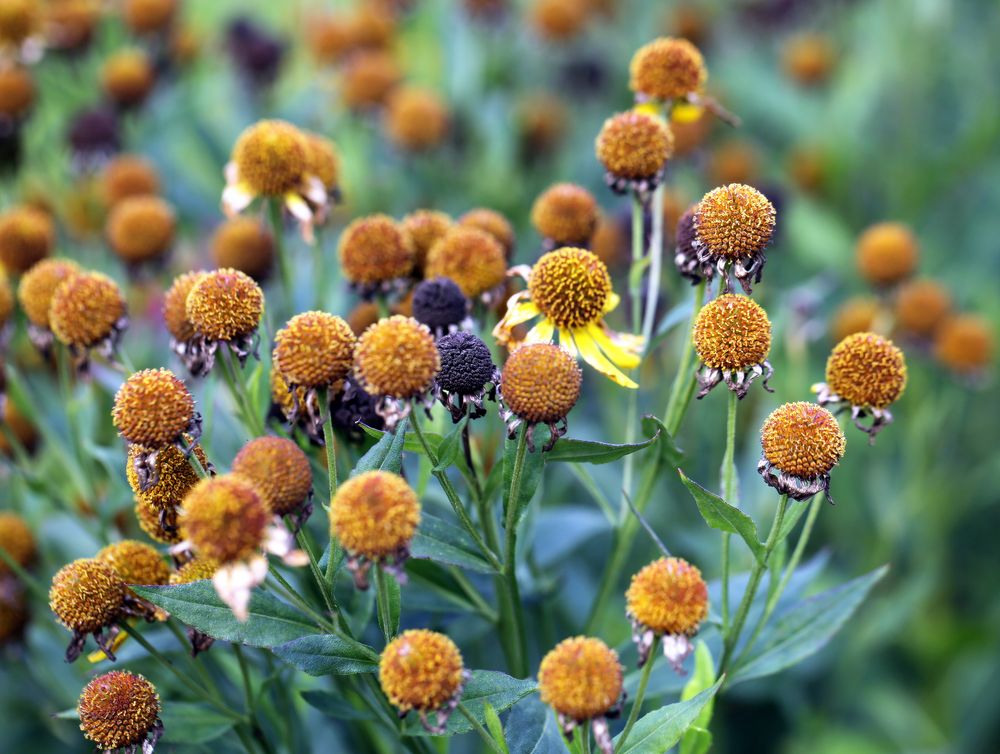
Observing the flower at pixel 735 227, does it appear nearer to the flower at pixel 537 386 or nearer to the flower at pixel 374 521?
the flower at pixel 537 386

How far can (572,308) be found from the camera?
4.08 ft

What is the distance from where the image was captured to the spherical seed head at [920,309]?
226 centimetres

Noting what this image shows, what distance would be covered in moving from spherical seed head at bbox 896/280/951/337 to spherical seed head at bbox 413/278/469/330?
1297 mm

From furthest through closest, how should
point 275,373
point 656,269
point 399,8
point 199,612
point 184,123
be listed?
1. point 399,8
2. point 184,123
3. point 656,269
4. point 275,373
5. point 199,612

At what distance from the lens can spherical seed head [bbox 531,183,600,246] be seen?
1443 millimetres

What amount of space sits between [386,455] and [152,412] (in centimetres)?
22

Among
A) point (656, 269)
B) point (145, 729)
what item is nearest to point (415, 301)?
point (656, 269)

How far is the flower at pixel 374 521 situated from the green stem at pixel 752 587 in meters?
0.38

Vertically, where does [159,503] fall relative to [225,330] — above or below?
below

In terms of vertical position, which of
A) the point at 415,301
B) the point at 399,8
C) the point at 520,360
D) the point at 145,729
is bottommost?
the point at 145,729

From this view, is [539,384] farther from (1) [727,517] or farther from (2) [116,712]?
(2) [116,712]

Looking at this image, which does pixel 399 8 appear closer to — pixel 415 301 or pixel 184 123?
pixel 184 123

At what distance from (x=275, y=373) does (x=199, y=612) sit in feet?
0.90

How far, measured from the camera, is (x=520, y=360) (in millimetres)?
1059
